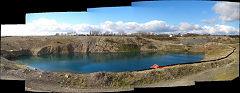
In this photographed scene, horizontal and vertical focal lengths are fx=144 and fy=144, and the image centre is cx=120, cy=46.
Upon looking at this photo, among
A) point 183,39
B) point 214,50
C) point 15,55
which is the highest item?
point 183,39

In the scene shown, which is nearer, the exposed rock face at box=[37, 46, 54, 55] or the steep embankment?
the steep embankment

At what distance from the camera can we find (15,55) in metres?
20.2

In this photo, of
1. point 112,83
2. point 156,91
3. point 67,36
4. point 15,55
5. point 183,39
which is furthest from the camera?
point 67,36

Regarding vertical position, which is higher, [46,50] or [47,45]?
[47,45]

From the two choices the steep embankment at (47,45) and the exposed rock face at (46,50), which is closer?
the steep embankment at (47,45)

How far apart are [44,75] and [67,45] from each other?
728 inches

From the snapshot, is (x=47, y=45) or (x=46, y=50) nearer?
(x=46, y=50)

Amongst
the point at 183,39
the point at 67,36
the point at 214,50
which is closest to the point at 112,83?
the point at 214,50

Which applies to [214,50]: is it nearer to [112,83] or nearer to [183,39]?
[183,39]

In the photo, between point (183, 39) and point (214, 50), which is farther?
point (183, 39)

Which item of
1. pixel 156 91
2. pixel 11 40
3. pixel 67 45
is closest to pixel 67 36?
pixel 67 45

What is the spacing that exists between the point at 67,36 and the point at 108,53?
1258cm

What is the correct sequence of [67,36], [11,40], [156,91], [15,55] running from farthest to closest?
[67,36]
[11,40]
[15,55]
[156,91]

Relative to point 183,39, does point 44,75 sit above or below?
below
